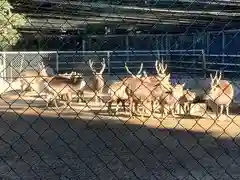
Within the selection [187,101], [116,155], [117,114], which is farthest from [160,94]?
[116,155]

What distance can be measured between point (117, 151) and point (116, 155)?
306 millimetres

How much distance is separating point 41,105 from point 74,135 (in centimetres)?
562

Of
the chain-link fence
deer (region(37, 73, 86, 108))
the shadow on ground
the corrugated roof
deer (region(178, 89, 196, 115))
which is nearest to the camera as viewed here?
the corrugated roof

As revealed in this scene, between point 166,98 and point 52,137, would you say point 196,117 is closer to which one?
point 166,98

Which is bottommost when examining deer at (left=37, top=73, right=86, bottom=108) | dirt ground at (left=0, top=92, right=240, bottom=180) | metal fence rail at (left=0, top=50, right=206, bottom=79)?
dirt ground at (left=0, top=92, right=240, bottom=180)

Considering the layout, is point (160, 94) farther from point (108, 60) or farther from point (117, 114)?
point (108, 60)

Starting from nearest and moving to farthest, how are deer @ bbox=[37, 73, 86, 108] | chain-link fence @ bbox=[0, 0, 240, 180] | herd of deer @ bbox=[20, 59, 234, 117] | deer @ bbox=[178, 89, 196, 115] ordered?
chain-link fence @ bbox=[0, 0, 240, 180]
herd of deer @ bbox=[20, 59, 234, 117]
deer @ bbox=[178, 89, 196, 115]
deer @ bbox=[37, 73, 86, 108]

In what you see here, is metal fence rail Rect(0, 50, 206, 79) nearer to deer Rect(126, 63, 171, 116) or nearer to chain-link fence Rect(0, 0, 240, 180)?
chain-link fence Rect(0, 0, 240, 180)

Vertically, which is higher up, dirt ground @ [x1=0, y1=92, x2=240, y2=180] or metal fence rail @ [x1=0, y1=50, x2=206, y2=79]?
metal fence rail @ [x1=0, y1=50, x2=206, y2=79]

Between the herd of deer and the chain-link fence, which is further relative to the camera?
the herd of deer

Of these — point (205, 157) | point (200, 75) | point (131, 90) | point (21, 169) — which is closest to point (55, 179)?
point (21, 169)

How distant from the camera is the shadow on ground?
6703 mm

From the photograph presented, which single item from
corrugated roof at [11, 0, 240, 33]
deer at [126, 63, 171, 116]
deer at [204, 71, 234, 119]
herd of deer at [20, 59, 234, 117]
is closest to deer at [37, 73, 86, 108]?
herd of deer at [20, 59, 234, 117]

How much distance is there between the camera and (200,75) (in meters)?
18.0
